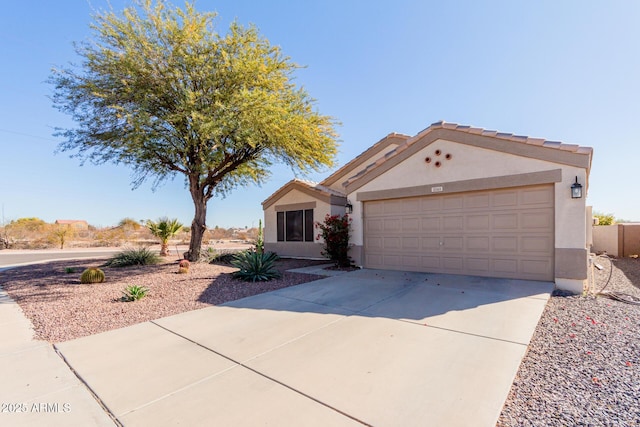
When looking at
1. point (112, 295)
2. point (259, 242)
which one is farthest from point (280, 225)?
point (112, 295)

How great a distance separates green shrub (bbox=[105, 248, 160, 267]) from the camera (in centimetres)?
1247

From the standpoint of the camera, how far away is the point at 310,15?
11.5m

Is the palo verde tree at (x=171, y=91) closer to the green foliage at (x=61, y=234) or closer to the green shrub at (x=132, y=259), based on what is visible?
the green shrub at (x=132, y=259)

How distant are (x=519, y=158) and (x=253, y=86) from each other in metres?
9.20

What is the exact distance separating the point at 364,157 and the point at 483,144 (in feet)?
24.6

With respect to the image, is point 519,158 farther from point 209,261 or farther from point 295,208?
point 209,261

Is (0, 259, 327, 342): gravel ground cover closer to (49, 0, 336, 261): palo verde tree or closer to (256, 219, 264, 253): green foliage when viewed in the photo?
(256, 219, 264, 253): green foliage

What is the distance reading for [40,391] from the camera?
313 cm

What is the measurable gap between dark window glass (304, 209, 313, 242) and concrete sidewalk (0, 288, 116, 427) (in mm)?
10794

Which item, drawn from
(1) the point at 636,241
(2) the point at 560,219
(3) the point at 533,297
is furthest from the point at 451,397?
(1) the point at 636,241

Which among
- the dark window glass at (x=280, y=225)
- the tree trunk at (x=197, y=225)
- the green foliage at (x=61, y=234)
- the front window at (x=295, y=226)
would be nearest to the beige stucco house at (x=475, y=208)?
the front window at (x=295, y=226)

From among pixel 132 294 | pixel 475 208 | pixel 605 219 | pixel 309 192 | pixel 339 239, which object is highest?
pixel 309 192

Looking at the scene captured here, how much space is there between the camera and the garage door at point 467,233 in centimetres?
759

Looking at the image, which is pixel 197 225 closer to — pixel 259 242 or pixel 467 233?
pixel 259 242
